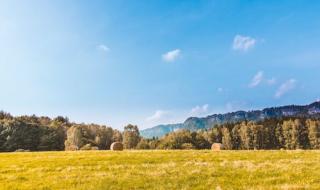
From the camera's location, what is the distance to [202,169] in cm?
1866

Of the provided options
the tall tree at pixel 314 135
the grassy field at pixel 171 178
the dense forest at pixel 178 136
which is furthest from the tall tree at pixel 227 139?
the grassy field at pixel 171 178

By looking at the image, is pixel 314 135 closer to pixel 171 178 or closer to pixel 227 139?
pixel 227 139

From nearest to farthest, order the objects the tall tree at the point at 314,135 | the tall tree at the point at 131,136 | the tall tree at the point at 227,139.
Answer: the tall tree at the point at 314,135 < the tall tree at the point at 131,136 < the tall tree at the point at 227,139

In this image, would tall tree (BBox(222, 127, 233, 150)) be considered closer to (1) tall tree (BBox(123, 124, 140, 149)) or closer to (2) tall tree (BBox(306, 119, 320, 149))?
(2) tall tree (BBox(306, 119, 320, 149))

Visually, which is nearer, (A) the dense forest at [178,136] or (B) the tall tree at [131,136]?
(A) the dense forest at [178,136]

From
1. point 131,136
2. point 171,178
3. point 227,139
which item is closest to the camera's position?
point 171,178

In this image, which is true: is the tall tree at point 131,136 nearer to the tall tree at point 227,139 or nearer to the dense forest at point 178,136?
the dense forest at point 178,136

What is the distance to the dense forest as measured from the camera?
132 m

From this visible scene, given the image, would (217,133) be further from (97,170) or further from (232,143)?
(97,170)

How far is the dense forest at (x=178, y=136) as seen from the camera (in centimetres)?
13175

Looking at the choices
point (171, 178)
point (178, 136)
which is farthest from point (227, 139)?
point (171, 178)

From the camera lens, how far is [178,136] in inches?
7003

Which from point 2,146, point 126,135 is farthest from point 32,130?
point 126,135

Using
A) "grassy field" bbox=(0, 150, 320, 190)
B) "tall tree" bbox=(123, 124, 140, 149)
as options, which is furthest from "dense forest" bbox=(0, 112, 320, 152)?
"grassy field" bbox=(0, 150, 320, 190)
